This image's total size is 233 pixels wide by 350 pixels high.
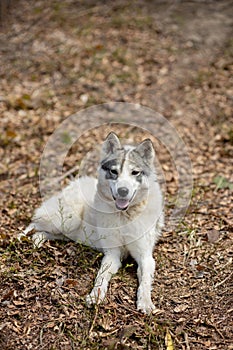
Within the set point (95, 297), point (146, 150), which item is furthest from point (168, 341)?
point (146, 150)

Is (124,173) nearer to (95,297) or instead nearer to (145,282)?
(145,282)

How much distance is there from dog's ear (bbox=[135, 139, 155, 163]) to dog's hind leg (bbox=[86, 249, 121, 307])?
40.6 inches

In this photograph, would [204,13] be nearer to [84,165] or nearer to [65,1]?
[65,1]

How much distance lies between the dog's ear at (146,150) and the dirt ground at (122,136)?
1.12m

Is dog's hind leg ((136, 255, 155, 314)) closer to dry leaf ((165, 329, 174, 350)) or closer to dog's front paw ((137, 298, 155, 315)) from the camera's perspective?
dog's front paw ((137, 298, 155, 315))

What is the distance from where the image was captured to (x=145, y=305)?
429cm

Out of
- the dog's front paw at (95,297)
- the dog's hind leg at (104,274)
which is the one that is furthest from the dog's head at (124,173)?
the dog's front paw at (95,297)

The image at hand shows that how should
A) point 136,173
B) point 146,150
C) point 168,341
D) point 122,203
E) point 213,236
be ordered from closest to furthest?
1. point 168,341
2. point 122,203
3. point 136,173
4. point 146,150
5. point 213,236

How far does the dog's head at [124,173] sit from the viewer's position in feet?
14.5

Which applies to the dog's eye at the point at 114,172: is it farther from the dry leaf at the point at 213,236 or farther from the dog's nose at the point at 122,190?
the dry leaf at the point at 213,236

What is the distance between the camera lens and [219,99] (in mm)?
8328

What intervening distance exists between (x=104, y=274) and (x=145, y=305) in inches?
21.4

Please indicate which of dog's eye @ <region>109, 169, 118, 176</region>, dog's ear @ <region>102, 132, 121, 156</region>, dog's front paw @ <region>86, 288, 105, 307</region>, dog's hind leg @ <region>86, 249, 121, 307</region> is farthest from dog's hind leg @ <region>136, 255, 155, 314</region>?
dog's ear @ <region>102, 132, 121, 156</region>

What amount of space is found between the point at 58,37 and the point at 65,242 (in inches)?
222
